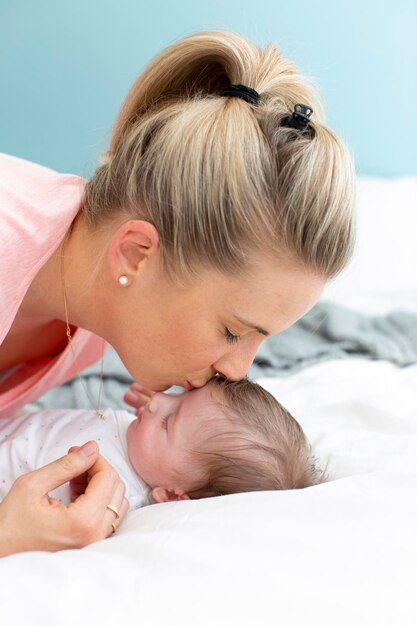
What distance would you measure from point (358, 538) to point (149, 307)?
45 centimetres

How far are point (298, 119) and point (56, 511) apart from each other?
2.05 feet

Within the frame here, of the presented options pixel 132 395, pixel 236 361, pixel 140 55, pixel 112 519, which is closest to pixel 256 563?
pixel 112 519

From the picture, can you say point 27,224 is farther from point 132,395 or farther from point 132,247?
point 132,395

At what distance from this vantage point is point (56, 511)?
1056 mm

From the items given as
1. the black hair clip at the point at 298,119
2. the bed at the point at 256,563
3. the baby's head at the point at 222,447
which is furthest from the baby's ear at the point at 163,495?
the black hair clip at the point at 298,119

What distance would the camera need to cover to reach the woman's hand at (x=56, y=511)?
103 centimetres

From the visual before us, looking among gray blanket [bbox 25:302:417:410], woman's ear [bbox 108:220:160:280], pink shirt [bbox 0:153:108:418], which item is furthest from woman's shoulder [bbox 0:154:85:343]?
gray blanket [bbox 25:302:417:410]

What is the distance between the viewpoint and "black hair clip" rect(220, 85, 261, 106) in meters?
1.21

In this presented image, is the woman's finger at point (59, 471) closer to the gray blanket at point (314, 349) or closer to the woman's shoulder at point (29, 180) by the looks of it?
the woman's shoulder at point (29, 180)

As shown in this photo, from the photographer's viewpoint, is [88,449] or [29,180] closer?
[88,449]

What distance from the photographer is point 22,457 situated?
4.25 ft

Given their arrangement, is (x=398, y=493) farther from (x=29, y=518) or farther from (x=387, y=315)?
(x=387, y=315)

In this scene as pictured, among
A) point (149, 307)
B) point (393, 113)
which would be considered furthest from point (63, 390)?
point (393, 113)

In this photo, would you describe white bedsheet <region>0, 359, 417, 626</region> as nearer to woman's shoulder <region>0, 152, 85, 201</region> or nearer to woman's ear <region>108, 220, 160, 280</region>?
woman's ear <region>108, 220, 160, 280</region>
